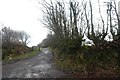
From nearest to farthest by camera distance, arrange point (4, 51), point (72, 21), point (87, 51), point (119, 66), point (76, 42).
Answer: point (119, 66)
point (87, 51)
point (76, 42)
point (72, 21)
point (4, 51)

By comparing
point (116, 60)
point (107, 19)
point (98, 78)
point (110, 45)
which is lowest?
point (98, 78)

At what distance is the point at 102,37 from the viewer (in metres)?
18.5

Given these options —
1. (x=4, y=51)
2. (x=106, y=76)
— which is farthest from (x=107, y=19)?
(x=4, y=51)

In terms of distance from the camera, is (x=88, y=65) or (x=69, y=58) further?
(x=69, y=58)

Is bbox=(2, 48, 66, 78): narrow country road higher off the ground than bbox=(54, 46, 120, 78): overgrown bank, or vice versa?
bbox=(54, 46, 120, 78): overgrown bank

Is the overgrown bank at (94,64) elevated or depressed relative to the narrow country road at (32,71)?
elevated

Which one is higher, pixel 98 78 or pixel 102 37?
pixel 102 37

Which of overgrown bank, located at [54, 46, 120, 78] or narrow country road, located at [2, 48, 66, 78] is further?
narrow country road, located at [2, 48, 66, 78]

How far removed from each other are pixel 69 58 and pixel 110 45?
408 centimetres

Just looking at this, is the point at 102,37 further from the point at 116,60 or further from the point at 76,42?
the point at 116,60

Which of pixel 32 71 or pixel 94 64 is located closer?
pixel 94 64

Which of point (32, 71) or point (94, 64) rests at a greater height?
point (94, 64)

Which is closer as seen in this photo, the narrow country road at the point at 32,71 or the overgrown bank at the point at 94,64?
the overgrown bank at the point at 94,64

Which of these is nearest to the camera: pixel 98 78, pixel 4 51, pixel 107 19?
pixel 98 78
